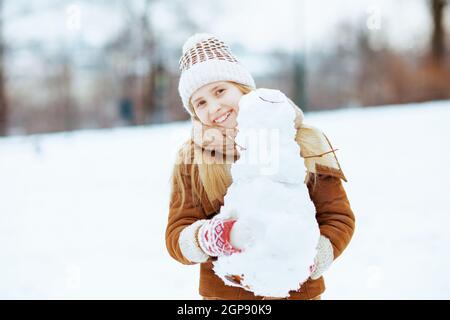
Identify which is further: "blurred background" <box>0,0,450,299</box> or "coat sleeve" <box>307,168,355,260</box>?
"blurred background" <box>0,0,450,299</box>

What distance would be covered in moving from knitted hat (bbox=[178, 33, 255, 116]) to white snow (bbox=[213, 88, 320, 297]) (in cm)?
13

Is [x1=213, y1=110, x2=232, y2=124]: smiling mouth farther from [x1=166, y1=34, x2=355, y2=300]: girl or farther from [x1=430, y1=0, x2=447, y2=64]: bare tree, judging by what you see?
[x1=430, y1=0, x2=447, y2=64]: bare tree

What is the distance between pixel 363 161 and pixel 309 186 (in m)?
2.64

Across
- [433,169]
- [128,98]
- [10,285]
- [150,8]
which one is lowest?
[10,285]

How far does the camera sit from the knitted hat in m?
1.00

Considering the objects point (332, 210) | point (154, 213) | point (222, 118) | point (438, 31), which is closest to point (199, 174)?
point (222, 118)

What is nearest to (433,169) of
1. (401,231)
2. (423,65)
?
(401,231)

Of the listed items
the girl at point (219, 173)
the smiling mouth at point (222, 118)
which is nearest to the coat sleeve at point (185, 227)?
the girl at point (219, 173)

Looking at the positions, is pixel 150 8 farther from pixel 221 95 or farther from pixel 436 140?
pixel 221 95

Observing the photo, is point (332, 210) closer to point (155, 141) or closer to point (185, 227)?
point (185, 227)

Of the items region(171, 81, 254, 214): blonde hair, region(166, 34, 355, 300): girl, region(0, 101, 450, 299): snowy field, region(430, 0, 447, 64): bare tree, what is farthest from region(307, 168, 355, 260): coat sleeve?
region(430, 0, 447, 64): bare tree

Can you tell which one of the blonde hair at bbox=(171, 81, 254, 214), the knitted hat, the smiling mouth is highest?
the knitted hat

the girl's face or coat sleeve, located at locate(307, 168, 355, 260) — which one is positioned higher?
the girl's face

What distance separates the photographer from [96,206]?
330 centimetres
